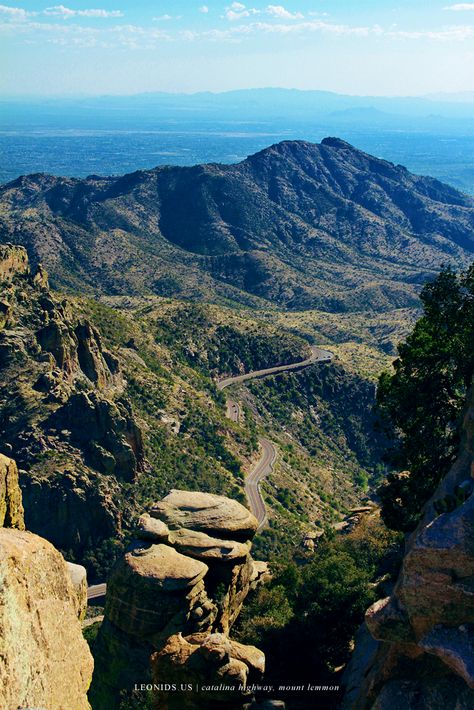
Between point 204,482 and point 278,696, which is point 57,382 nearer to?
point 204,482

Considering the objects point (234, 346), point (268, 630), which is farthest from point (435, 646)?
point (234, 346)

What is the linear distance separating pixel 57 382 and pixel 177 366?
142 feet

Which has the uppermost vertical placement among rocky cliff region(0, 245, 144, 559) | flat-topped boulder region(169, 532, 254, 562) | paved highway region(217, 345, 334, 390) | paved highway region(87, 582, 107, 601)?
flat-topped boulder region(169, 532, 254, 562)

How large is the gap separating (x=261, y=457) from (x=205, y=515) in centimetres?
5992

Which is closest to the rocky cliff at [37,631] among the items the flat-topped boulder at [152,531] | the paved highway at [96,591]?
the flat-topped boulder at [152,531]

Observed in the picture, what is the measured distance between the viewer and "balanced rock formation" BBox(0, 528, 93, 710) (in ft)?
62.6

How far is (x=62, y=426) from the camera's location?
74000 mm

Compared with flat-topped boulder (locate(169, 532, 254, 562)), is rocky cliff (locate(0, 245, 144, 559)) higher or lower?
lower

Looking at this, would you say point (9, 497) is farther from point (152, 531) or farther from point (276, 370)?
point (276, 370)

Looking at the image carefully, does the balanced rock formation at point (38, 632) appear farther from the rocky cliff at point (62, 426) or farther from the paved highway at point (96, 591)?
the rocky cliff at point (62, 426)

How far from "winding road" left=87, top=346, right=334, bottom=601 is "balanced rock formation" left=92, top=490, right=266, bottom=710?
27508 mm

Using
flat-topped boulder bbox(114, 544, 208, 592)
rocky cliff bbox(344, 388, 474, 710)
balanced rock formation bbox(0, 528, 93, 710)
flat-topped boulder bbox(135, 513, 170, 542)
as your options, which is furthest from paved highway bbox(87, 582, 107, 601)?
rocky cliff bbox(344, 388, 474, 710)

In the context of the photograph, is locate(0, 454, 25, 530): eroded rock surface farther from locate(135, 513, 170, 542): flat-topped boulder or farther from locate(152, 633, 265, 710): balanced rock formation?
locate(135, 513, 170, 542): flat-topped boulder

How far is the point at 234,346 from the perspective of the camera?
457 feet
